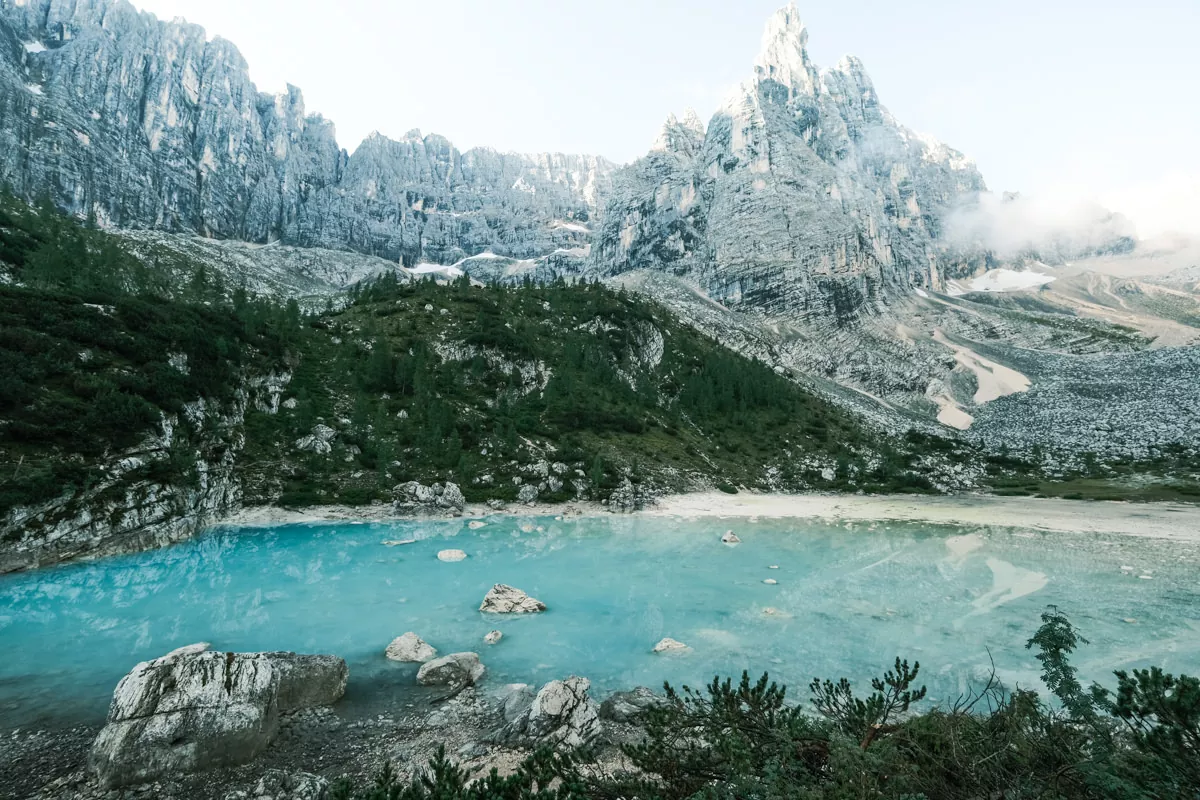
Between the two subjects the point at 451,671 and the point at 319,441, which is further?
the point at 319,441

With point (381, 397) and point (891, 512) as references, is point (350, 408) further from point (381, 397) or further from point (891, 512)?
point (891, 512)

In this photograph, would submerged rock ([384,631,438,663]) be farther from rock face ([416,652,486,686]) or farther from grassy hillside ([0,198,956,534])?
grassy hillside ([0,198,956,534])

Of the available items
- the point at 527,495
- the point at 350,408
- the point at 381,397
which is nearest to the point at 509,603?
the point at 527,495

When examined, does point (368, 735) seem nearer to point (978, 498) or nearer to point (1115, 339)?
point (978, 498)

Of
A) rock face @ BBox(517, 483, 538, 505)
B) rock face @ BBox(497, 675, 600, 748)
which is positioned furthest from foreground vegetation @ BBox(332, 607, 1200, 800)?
rock face @ BBox(517, 483, 538, 505)

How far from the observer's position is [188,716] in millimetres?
10562

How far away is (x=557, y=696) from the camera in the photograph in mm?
11672

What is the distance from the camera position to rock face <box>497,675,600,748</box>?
1088 centimetres

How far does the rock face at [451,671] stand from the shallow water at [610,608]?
585mm

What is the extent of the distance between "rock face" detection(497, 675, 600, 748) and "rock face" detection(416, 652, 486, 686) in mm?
3825

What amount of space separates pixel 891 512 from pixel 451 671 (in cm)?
4912

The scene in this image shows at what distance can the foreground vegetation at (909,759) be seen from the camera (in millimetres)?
4836

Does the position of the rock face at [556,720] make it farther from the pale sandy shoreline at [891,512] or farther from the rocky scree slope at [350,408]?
the pale sandy shoreline at [891,512]

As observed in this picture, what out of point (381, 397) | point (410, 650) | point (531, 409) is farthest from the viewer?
point (531, 409)
